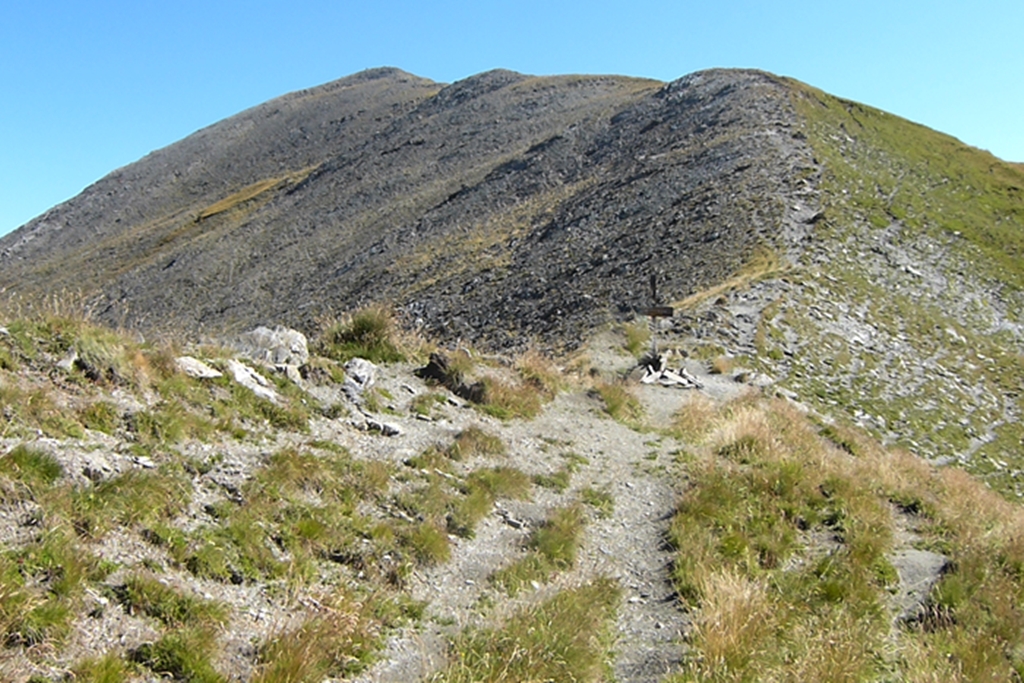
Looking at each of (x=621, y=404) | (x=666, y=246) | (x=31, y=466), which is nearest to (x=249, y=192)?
(x=666, y=246)

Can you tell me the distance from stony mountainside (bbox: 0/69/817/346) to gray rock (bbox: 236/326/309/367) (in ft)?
5.73

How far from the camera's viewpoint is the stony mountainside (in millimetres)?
31094

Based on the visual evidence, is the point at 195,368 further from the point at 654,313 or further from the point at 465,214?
the point at 465,214

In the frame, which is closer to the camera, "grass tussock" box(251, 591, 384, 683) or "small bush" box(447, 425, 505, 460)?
"grass tussock" box(251, 591, 384, 683)

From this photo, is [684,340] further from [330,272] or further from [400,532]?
[330,272]

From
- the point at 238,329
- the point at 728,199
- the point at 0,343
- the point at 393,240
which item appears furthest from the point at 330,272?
the point at 0,343

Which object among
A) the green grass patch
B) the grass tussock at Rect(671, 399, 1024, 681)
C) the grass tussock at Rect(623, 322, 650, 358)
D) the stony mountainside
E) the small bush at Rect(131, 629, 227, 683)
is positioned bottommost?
the grass tussock at Rect(671, 399, 1024, 681)

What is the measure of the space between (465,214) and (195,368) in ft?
132

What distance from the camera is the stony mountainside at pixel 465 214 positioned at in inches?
1224

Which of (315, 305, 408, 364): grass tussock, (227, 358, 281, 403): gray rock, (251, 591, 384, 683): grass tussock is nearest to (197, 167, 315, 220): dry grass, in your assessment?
(315, 305, 408, 364): grass tussock

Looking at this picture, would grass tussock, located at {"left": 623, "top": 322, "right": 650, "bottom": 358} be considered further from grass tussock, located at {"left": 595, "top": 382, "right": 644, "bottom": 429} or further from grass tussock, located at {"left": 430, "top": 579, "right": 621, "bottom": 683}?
grass tussock, located at {"left": 430, "top": 579, "right": 621, "bottom": 683}

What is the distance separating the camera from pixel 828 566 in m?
8.12

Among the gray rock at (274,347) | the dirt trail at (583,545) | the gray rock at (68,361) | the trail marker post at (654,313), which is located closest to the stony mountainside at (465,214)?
the trail marker post at (654,313)

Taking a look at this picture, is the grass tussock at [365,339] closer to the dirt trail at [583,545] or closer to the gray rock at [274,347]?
the gray rock at [274,347]
